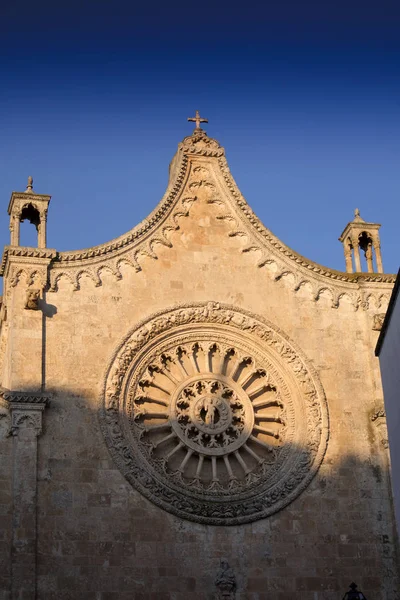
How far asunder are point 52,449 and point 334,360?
21.6ft

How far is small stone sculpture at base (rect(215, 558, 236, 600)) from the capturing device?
23.1 metres

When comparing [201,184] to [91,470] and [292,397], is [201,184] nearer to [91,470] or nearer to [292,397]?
[292,397]

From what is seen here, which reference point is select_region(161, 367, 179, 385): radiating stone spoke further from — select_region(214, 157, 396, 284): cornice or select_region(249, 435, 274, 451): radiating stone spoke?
select_region(214, 157, 396, 284): cornice

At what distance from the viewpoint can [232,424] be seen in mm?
24953

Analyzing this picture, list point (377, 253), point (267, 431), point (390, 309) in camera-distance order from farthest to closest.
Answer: point (377, 253), point (267, 431), point (390, 309)

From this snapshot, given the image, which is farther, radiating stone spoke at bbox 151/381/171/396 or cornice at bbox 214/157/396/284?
cornice at bbox 214/157/396/284

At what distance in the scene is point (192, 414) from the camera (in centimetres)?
2481

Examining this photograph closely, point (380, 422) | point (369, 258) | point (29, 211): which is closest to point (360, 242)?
point (369, 258)

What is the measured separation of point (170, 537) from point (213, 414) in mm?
2815

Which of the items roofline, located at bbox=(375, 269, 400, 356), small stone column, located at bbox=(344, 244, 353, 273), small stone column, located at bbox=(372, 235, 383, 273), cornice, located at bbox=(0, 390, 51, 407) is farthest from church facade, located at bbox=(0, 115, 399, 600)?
roofline, located at bbox=(375, 269, 400, 356)

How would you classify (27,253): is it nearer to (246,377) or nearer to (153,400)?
(153,400)

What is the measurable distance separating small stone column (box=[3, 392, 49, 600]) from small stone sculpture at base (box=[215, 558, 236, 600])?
3.58 meters

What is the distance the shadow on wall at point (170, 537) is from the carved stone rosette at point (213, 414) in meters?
0.33

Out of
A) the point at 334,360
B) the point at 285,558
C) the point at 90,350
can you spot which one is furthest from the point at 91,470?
the point at 334,360
